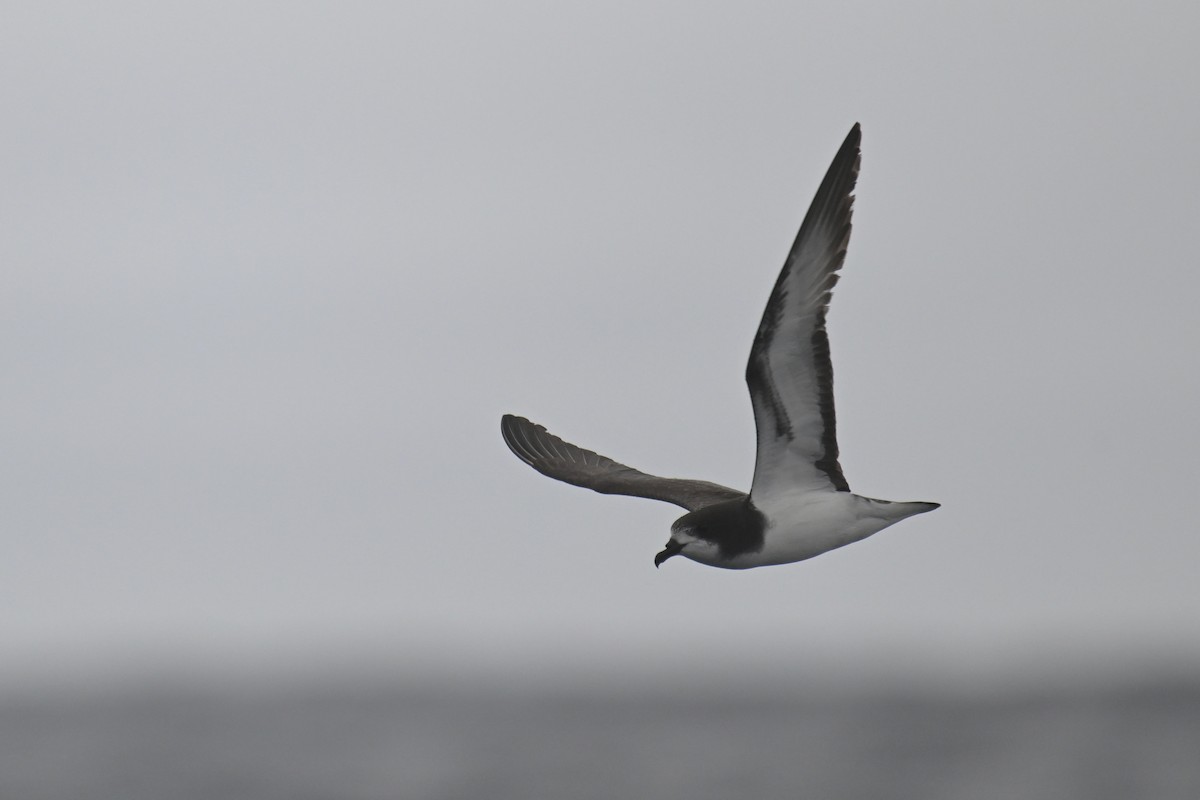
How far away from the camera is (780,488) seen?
15.4 meters

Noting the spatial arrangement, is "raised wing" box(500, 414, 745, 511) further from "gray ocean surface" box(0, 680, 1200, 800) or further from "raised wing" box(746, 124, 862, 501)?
"gray ocean surface" box(0, 680, 1200, 800)

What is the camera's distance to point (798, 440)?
15195 millimetres

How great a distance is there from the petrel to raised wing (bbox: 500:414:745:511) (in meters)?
1.57

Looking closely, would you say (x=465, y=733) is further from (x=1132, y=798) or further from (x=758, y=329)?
(x=758, y=329)

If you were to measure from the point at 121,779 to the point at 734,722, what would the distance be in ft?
143

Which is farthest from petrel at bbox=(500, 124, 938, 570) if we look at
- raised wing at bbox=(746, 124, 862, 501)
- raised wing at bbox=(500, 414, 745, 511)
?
raised wing at bbox=(500, 414, 745, 511)

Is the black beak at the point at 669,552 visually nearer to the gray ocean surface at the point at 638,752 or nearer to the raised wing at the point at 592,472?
the raised wing at the point at 592,472

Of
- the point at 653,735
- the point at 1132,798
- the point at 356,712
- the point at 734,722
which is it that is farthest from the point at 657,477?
the point at 356,712

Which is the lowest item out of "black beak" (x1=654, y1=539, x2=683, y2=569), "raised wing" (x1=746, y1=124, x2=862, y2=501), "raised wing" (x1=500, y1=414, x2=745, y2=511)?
"black beak" (x1=654, y1=539, x2=683, y2=569)

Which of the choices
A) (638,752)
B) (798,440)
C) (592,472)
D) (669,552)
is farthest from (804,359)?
(638,752)

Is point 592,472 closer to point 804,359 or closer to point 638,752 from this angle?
point 804,359

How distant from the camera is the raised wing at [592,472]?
18.0 meters

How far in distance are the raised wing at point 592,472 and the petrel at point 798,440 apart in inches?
61.8

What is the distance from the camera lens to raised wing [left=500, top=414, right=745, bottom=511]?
59.1 feet
